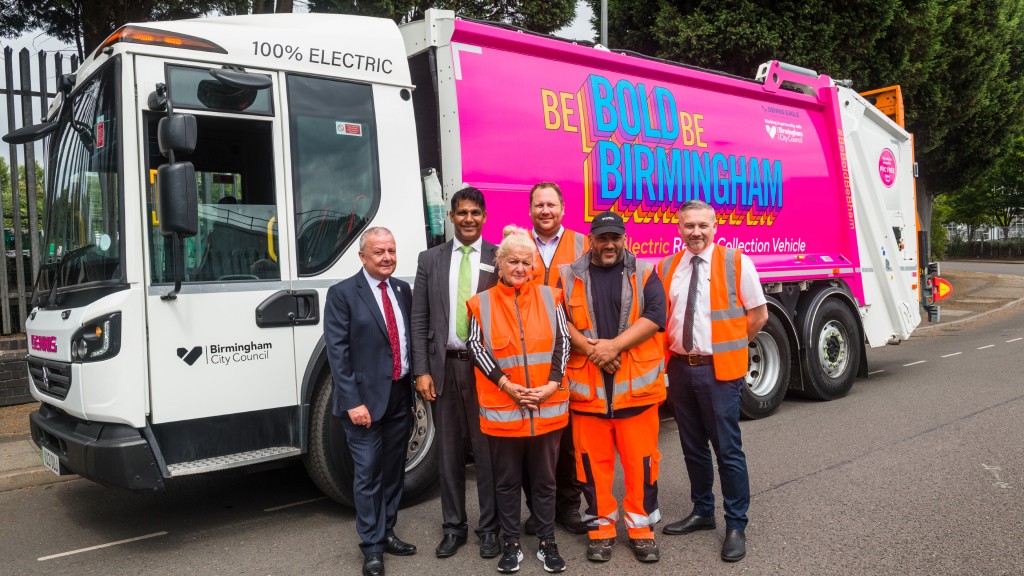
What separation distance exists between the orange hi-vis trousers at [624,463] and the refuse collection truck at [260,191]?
4.41 feet

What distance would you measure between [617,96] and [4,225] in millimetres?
6241

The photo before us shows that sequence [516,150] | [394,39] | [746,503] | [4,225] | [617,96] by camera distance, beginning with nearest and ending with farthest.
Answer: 1. [746,503]
2. [394,39]
3. [516,150]
4. [617,96]
5. [4,225]

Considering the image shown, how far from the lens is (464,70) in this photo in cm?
512

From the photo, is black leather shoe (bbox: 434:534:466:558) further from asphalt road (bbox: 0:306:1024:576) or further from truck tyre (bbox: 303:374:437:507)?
truck tyre (bbox: 303:374:437:507)

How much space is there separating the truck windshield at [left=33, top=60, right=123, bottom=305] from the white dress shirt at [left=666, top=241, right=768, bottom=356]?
2.84 meters

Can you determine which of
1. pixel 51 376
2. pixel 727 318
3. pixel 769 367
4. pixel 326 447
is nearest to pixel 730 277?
pixel 727 318

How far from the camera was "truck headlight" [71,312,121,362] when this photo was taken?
390 cm

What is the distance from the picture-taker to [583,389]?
396cm

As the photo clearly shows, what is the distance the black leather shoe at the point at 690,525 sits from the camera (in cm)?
429

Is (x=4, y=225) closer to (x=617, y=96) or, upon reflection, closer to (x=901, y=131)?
(x=617, y=96)

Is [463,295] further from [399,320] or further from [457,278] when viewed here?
[399,320]

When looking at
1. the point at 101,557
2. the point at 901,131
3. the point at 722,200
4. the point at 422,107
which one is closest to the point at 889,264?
the point at 901,131

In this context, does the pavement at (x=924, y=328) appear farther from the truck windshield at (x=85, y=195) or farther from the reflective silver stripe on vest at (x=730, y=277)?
the reflective silver stripe on vest at (x=730, y=277)

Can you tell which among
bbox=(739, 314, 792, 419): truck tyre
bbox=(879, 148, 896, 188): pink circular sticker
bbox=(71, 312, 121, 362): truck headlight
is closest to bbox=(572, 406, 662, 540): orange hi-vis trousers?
bbox=(71, 312, 121, 362): truck headlight
